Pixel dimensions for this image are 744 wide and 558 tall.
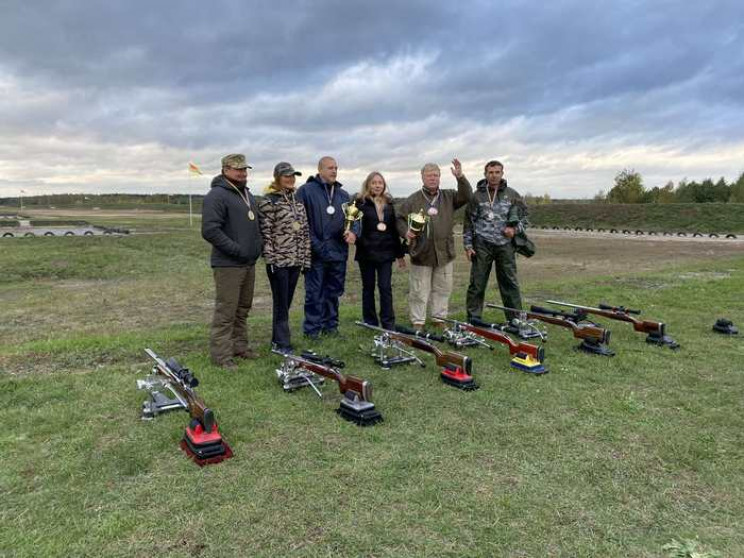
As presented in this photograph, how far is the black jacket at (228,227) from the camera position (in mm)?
5805

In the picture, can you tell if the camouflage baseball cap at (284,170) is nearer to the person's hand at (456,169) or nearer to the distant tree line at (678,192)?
the person's hand at (456,169)

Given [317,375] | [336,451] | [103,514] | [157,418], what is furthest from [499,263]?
[103,514]

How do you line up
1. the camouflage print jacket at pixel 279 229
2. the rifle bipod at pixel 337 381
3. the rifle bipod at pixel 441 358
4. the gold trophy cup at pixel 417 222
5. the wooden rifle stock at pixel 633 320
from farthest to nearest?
the gold trophy cup at pixel 417 222
the wooden rifle stock at pixel 633 320
the camouflage print jacket at pixel 279 229
the rifle bipod at pixel 441 358
the rifle bipod at pixel 337 381

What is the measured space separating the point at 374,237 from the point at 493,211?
1981 mm

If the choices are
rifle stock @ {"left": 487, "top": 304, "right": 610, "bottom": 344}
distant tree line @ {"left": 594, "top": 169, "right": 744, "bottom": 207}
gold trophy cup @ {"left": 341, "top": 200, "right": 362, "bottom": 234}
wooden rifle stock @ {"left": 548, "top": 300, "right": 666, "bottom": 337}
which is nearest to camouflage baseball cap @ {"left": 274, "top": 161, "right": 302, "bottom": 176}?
gold trophy cup @ {"left": 341, "top": 200, "right": 362, "bottom": 234}

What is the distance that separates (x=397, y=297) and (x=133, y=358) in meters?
6.88

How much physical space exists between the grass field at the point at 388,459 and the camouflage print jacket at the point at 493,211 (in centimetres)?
183

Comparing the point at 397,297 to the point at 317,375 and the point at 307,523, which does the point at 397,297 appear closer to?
the point at 317,375

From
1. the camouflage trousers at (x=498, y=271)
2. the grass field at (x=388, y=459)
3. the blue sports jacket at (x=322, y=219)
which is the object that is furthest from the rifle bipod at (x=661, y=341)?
the blue sports jacket at (x=322, y=219)

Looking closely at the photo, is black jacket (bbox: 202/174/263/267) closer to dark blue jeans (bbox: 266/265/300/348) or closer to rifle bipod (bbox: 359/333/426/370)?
dark blue jeans (bbox: 266/265/300/348)

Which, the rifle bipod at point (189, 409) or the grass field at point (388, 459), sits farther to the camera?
the rifle bipod at point (189, 409)

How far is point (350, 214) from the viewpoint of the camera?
23.4 ft

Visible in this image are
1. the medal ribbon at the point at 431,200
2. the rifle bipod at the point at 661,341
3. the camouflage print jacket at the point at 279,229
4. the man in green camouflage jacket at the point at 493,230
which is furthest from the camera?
the man in green camouflage jacket at the point at 493,230

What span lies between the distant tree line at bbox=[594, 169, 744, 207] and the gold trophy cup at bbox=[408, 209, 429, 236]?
7445cm
